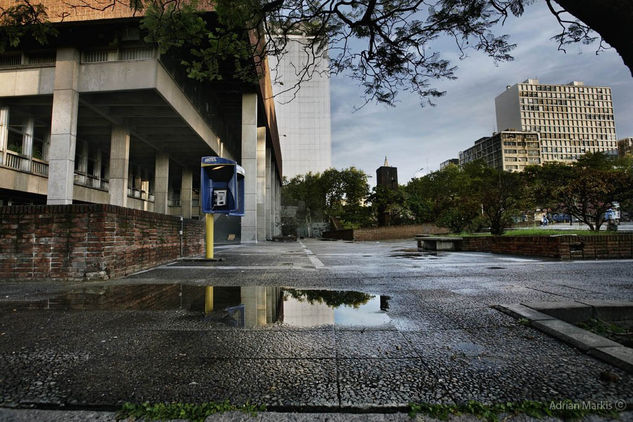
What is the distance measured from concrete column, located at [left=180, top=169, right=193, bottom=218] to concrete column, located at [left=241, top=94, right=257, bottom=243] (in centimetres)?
1151

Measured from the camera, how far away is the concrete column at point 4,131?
17.7 metres

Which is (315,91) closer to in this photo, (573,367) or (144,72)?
(144,72)

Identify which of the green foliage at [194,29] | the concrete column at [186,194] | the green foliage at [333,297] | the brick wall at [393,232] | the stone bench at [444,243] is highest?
the concrete column at [186,194]

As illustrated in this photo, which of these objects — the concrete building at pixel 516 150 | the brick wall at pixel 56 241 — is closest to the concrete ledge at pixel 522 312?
the brick wall at pixel 56 241

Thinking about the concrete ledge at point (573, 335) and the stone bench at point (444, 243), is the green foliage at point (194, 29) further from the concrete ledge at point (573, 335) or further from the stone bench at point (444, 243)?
the stone bench at point (444, 243)

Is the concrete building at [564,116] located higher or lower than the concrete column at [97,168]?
higher

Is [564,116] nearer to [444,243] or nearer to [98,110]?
[444,243]

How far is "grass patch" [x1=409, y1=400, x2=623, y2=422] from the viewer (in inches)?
68.6

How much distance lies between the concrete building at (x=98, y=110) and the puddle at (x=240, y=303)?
1214 centimetres

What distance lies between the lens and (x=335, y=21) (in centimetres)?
526

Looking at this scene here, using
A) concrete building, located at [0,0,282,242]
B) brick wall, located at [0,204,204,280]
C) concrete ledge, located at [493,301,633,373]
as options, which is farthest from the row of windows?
brick wall, located at [0,204,204,280]

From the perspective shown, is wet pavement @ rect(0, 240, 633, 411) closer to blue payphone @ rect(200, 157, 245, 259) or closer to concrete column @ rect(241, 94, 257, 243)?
blue payphone @ rect(200, 157, 245, 259)

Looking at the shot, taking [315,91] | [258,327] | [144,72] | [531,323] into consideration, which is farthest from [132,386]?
[315,91]

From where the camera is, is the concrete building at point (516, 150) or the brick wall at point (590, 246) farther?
the concrete building at point (516, 150)
